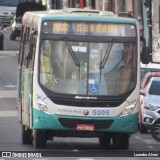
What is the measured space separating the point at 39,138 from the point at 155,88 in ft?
22.0

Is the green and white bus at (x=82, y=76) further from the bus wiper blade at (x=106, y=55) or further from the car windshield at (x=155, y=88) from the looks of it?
the car windshield at (x=155, y=88)

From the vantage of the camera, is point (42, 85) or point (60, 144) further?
point (60, 144)

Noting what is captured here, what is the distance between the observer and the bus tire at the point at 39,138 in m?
23.7

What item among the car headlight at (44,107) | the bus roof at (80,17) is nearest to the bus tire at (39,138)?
the car headlight at (44,107)

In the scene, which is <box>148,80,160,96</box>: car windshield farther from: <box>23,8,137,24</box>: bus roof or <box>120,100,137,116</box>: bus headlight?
<box>120,100,137,116</box>: bus headlight

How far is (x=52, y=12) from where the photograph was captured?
24.0m

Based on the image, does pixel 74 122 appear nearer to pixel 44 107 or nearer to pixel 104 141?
pixel 44 107

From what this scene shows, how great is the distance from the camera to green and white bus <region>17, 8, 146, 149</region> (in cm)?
2320

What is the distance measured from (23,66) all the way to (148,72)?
712cm

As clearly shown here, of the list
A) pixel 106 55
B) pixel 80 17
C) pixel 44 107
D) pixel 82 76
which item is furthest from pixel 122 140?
pixel 80 17

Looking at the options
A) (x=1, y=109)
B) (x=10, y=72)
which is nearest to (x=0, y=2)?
(x=10, y=72)

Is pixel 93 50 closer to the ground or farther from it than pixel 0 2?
farther from it

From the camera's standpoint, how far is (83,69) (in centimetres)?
2341

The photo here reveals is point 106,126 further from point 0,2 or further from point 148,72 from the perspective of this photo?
point 0,2
